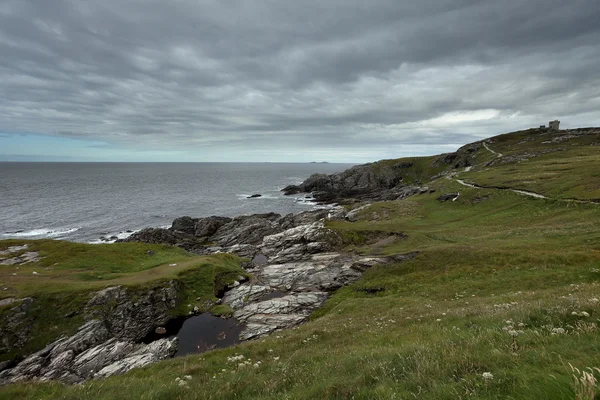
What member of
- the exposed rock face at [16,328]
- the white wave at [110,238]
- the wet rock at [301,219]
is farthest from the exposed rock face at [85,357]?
the white wave at [110,238]

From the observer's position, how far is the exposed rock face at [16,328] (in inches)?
1170

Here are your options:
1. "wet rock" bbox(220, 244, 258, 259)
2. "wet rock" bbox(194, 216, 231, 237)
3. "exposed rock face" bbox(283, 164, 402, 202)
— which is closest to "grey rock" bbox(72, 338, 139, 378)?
"wet rock" bbox(220, 244, 258, 259)

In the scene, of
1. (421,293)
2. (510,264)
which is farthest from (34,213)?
(510,264)

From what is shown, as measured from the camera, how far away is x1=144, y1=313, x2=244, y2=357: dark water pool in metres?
31.0

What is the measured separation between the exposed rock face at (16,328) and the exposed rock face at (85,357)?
10.0 feet

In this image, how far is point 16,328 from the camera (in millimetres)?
30906

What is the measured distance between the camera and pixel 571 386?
484cm

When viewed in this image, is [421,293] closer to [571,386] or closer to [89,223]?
[571,386]

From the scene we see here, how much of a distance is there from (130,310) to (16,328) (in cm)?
1053

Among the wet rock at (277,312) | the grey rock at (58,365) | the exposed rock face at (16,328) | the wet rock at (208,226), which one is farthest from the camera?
the wet rock at (208,226)

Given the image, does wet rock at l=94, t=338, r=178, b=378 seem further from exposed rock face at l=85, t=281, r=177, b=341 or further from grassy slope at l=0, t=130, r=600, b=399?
grassy slope at l=0, t=130, r=600, b=399

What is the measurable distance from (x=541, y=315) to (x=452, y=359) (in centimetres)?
702

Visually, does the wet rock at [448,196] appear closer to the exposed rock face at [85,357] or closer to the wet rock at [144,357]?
the wet rock at [144,357]

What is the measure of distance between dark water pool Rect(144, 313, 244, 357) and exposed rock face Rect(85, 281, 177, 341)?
151cm
